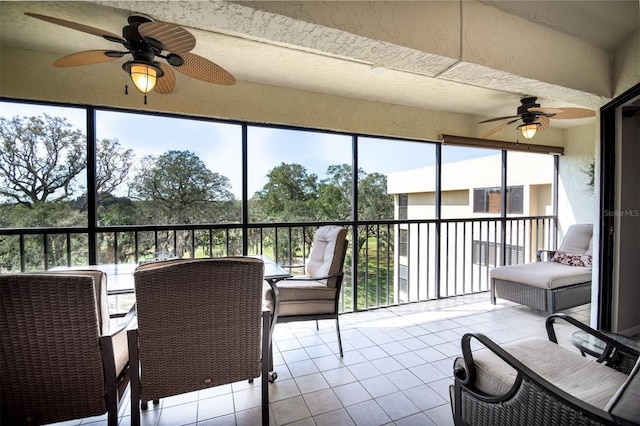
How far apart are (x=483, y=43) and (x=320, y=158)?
1.79 m

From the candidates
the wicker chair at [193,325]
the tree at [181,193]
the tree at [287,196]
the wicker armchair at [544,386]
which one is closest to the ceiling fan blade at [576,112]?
the wicker armchair at [544,386]

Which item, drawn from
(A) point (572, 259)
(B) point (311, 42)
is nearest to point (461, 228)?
(A) point (572, 259)

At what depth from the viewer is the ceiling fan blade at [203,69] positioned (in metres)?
1.81

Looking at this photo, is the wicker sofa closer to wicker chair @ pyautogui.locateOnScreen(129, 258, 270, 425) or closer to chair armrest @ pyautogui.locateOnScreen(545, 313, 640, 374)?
chair armrest @ pyautogui.locateOnScreen(545, 313, 640, 374)

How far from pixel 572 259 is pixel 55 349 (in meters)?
4.77

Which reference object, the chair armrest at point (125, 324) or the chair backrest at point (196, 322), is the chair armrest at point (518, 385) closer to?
the chair backrest at point (196, 322)

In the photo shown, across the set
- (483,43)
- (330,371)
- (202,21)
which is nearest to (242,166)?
(202,21)

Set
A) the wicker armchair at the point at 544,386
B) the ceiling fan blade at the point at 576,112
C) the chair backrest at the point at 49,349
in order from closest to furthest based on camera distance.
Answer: the wicker armchair at the point at 544,386, the chair backrest at the point at 49,349, the ceiling fan blade at the point at 576,112

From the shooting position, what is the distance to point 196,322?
1359 millimetres

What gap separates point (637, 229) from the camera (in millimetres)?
2678

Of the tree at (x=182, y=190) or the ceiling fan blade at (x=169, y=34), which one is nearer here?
the ceiling fan blade at (x=169, y=34)

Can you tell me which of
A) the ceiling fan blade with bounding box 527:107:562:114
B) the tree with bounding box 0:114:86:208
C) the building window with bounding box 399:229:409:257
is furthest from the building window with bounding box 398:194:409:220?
the tree with bounding box 0:114:86:208

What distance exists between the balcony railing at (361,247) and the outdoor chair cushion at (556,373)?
2.02 meters

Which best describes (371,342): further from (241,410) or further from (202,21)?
(202,21)
